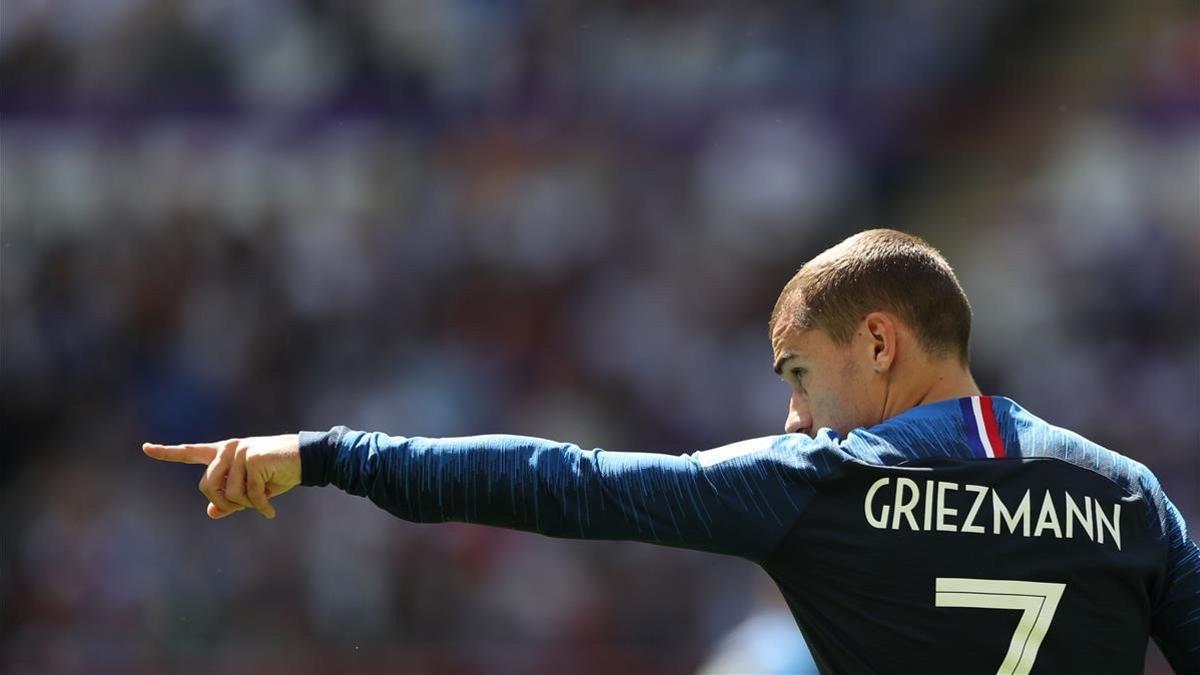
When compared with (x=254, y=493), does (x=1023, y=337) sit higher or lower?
lower

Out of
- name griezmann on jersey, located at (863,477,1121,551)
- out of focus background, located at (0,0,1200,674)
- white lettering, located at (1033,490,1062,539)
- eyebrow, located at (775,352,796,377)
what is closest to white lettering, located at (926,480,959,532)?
name griezmann on jersey, located at (863,477,1121,551)

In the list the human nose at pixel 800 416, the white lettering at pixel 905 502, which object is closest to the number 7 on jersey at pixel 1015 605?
the white lettering at pixel 905 502

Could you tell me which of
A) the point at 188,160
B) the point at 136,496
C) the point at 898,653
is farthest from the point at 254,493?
the point at 188,160

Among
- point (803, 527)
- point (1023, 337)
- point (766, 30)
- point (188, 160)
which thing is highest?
point (766, 30)

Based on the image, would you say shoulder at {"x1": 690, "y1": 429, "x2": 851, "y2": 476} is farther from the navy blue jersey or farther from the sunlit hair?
the sunlit hair

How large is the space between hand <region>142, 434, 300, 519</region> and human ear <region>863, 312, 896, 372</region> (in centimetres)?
95

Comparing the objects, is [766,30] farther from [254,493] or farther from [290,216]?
[254,493]

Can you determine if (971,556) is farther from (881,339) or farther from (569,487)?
(569,487)

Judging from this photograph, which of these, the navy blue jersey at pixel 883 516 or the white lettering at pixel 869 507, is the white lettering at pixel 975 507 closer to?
the navy blue jersey at pixel 883 516

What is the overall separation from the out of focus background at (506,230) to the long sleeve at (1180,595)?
18.0ft

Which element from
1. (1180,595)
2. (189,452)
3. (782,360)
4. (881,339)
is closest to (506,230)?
(782,360)

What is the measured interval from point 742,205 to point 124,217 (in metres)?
3.90

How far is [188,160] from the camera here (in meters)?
8.71

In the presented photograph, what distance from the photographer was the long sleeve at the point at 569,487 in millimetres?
2061
